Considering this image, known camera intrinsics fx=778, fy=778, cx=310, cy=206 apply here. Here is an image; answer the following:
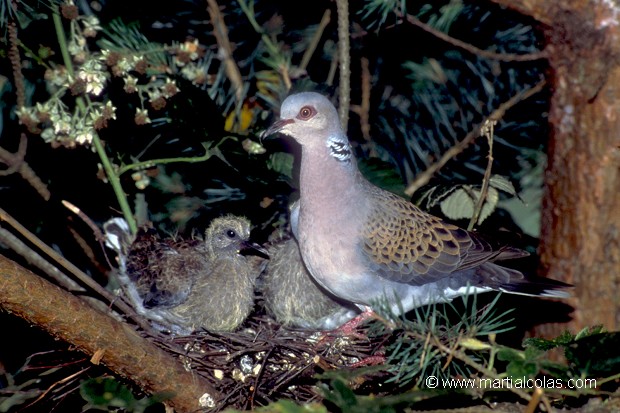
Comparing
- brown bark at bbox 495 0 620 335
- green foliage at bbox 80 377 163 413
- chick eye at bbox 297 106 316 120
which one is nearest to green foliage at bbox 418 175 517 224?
brown bark at bbox 495 0 620 335

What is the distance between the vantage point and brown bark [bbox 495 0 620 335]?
2072 mm

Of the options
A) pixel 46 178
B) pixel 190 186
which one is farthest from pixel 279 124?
pixel 46 178

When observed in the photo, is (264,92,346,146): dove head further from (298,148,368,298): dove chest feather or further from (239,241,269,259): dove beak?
(239,241,269,259): dove beak

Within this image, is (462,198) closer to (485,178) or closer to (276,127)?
(485,178)

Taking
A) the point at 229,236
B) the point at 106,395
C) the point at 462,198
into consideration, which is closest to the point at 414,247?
the point at 462,198

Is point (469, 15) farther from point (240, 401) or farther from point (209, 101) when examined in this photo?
point (240, 401)

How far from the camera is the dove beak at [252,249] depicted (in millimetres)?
2932

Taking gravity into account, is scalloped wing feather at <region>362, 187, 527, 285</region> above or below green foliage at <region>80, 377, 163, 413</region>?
above

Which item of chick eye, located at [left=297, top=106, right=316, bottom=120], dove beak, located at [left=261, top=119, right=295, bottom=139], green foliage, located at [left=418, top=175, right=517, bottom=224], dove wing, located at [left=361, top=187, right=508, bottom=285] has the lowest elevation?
dove wing, located at [left=361, top=187, right=508, bottom=285]

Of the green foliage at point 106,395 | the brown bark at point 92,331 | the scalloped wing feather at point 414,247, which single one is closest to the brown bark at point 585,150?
the scalloped wing feather at point 414,247

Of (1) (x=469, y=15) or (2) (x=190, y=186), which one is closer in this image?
(2) (x=190, y=186)

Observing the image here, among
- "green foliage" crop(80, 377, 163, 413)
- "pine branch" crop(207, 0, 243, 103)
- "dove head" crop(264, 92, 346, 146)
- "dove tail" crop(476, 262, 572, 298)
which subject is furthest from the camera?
"pine branch" crop(207, 0, 243, 103)

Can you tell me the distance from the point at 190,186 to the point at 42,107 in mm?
583

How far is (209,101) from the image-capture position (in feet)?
7.95
